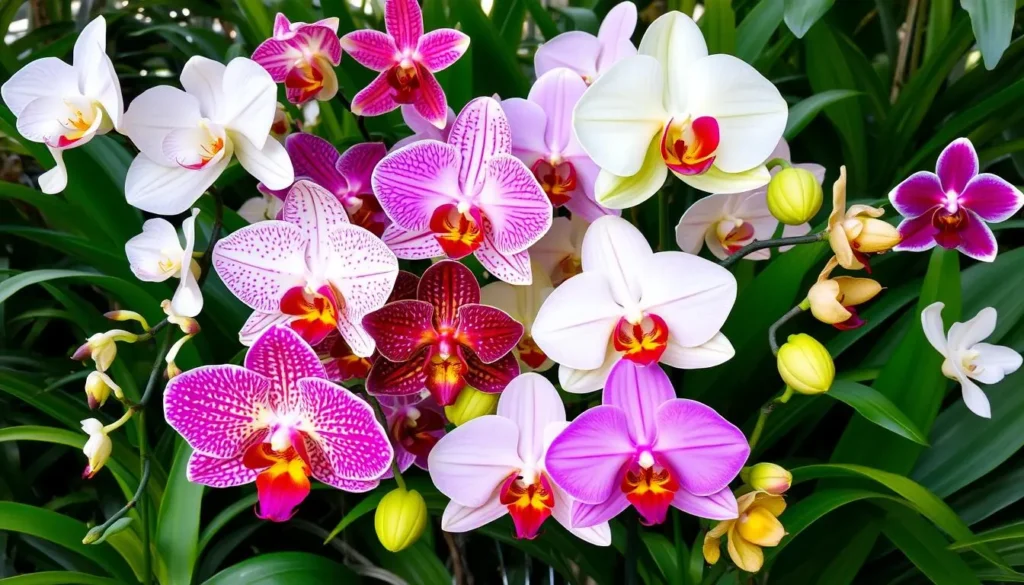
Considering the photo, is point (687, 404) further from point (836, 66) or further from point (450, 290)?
point (836, 66)

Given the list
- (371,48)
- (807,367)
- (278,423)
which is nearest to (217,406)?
(278,423)

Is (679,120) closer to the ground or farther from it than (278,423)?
farther from it

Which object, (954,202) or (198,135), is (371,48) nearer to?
(198,135)

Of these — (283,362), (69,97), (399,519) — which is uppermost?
(69,97)

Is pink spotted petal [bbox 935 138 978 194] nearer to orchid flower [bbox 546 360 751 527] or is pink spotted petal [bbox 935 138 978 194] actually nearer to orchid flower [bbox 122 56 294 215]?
orchid flower [bbox 546 360 751 527]

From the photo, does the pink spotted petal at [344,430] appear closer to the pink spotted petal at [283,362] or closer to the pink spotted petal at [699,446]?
the pink spotted petal at [283,362]

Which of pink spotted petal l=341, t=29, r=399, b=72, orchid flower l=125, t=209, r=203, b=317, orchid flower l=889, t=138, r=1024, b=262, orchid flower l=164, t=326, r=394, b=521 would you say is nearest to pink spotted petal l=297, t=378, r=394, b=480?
orchid flower l=164, t=326, r=394, b=521
